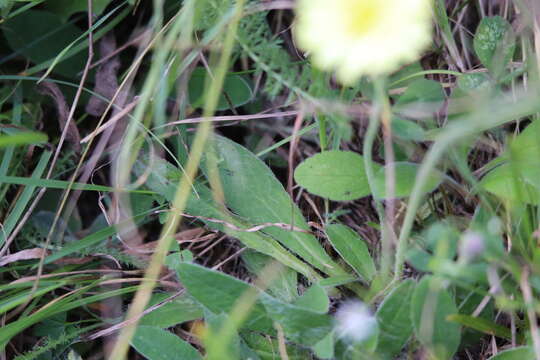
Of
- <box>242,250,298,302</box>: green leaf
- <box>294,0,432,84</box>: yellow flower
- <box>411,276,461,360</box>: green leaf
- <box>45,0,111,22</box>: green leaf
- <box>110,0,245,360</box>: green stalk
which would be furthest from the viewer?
<box>45,0,111,22</box>: green leaf

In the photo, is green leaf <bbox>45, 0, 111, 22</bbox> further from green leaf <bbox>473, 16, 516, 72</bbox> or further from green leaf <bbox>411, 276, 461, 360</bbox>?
green leaf <bbox>411, 276, 461, 360</bbox>

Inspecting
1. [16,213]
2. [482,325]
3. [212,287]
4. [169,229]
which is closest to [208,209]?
[169,229]

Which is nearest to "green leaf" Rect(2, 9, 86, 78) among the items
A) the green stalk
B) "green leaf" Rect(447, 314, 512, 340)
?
the green stalk

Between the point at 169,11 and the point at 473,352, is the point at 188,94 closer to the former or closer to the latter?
the point at 169,11

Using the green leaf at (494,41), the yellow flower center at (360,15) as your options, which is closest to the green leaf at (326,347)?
the yellow flower center at (360,15)

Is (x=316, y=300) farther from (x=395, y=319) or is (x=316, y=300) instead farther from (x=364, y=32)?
(x=364, y=32)

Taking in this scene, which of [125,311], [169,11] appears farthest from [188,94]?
[125,311]
